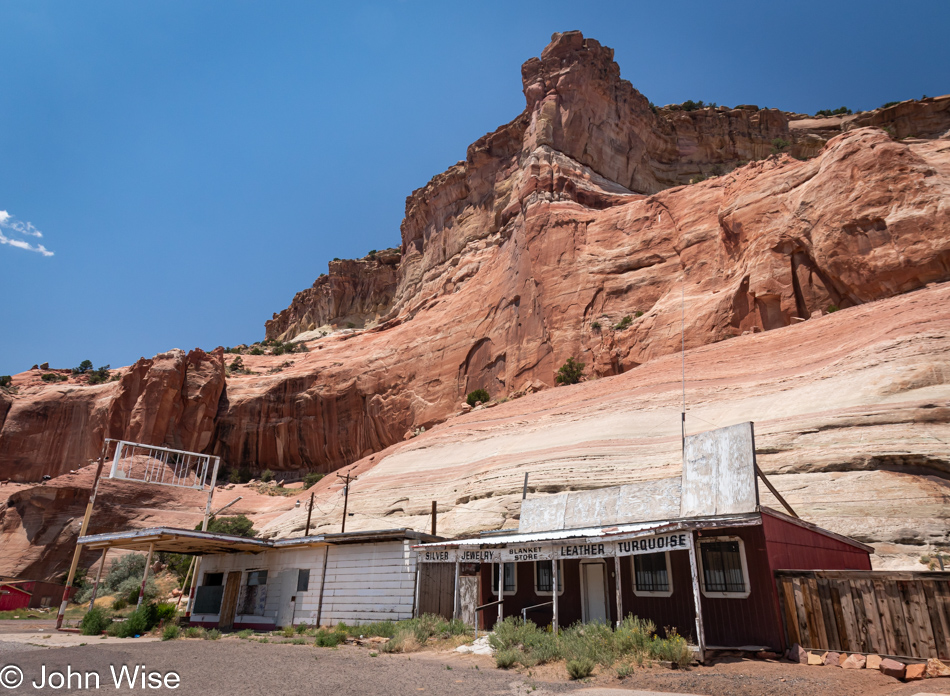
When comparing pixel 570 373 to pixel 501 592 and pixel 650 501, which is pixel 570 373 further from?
pixel 501 592

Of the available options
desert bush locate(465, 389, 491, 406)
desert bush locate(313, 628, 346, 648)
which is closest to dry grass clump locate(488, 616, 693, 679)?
desert bush locate(313, 628, 346, 648)

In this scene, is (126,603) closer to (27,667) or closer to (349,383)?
(27,667)

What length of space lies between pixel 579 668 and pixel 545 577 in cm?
629

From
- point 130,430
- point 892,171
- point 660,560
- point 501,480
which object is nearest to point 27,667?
point 660,560

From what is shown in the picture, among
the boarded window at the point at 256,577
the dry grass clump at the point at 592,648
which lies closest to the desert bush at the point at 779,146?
the boarded window at the point at 256,577

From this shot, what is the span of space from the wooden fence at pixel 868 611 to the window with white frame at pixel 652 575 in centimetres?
264

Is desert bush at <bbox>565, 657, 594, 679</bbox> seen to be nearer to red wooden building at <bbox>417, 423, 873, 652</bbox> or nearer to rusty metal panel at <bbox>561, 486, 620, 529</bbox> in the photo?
red wooden building at <bbox>417, 423, 873, 652</bbox>

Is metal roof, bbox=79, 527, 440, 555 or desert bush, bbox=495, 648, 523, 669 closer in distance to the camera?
desert bush, bbox=495, 648, 523, 669

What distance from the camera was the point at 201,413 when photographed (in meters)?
58.8

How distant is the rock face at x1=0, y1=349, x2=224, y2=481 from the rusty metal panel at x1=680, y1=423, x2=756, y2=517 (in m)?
51.5

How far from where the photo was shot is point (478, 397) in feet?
153

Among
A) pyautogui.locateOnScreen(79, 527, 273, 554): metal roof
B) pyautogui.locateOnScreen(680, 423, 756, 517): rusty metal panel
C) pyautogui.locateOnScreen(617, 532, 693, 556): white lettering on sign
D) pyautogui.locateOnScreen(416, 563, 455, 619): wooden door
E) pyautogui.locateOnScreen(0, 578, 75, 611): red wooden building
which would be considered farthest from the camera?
pyautogui.locateOnScreen(0, 578, 75, 611): red wooden building

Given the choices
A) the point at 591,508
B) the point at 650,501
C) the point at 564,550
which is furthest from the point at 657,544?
the point at 591,508

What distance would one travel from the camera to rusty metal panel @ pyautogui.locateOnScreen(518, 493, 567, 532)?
64.1 feet
